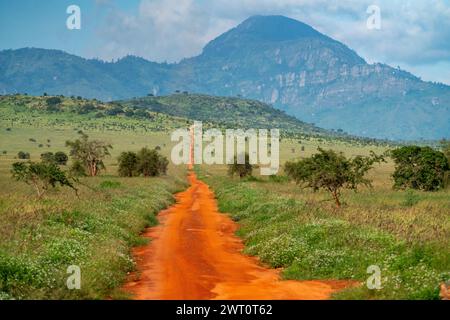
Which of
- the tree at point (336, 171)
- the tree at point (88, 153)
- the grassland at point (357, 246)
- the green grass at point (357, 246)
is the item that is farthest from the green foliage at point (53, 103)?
the green grass at point (357, 246)

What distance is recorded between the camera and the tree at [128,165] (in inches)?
2746

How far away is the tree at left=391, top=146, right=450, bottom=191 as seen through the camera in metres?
49.8

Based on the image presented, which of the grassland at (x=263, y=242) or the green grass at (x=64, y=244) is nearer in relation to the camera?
the green grass at (x=64, y=244)

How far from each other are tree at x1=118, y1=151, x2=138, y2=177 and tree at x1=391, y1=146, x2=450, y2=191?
33150 mm

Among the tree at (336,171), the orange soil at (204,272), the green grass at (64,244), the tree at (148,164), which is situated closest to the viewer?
the green grass at (64,244)

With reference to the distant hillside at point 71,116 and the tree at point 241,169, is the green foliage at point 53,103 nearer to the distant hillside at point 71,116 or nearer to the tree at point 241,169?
the distant hillside at point 71,116

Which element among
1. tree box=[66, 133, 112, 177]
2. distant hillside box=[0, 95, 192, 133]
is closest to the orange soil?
tree box=[66, 133, 112, 177]

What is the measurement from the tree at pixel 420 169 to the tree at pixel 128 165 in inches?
1305

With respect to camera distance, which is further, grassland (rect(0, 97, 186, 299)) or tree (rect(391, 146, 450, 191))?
tree (rect(391, 146, 450, 191))

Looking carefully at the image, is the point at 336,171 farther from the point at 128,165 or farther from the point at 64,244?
the point at 128,165

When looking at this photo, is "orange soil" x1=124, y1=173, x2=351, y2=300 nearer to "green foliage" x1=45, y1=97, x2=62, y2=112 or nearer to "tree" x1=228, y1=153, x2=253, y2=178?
"tree" x1=228, y1=153, x2=253, y2=178

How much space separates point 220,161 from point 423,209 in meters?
102

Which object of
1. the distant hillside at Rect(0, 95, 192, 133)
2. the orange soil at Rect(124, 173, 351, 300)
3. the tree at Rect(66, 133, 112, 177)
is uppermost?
the distant hillside at Rect(0, 95, 192, 133)

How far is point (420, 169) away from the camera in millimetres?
50219
